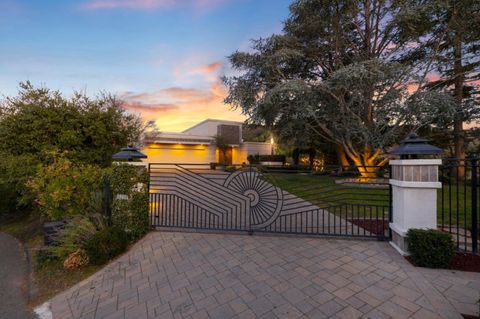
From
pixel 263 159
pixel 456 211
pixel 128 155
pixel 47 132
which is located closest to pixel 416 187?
pixel 456 211

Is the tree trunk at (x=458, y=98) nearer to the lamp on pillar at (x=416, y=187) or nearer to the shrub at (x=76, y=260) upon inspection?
the lamp on pillar at (x=416, y=187)

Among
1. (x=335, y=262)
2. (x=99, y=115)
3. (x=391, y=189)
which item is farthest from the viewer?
(x=99, y=115)

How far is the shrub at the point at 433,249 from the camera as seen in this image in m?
3.02

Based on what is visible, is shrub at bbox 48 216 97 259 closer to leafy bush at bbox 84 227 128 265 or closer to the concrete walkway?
leafy bush at bbox 84 227 128 265

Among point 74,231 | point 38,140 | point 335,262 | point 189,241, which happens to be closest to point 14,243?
point 38,140

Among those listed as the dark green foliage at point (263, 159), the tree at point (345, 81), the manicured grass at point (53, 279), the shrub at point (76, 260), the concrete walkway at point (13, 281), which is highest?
the tree at point (345, 81)

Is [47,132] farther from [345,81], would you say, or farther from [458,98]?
[458,98]

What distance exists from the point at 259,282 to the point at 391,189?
2849mm

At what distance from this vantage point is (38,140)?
6.36 metres

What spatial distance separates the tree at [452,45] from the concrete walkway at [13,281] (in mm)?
14764

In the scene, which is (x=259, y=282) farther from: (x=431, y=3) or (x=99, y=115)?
→ (x=431, y=3)

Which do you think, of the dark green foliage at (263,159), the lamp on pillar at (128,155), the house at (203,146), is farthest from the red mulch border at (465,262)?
the dark green foliage at (263,159)

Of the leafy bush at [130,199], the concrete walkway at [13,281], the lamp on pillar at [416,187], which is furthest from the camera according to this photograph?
the leafy bush at [130,199]

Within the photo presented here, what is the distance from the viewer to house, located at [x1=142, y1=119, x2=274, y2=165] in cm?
2177
